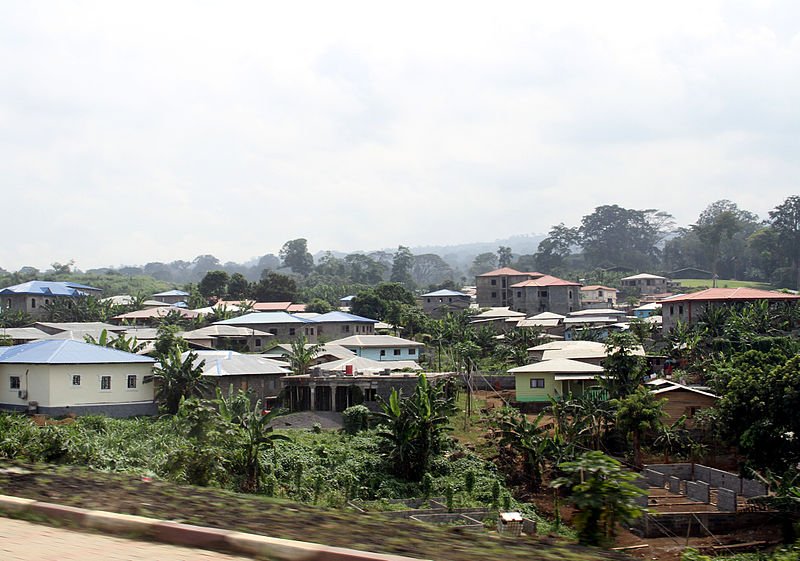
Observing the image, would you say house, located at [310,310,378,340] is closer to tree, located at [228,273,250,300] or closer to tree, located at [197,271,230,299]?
tree, located at [228,273,250,300]

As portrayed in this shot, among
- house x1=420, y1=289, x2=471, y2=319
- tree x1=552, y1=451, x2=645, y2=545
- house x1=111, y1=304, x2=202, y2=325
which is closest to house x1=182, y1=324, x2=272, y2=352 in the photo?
house x1=111, y1=304, x2=202, y2=325

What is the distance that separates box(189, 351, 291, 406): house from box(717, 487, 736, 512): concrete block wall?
1792 cm

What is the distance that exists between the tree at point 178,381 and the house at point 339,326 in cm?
2304

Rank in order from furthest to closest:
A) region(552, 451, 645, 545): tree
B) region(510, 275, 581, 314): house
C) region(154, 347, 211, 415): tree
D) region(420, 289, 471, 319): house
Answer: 1. region(420, 289, 471, 319): house
2. region(510, 275, 581, 314): house
3. region(154, 347, 211, 415): tree
4. region(552, 451, 645, 545): tree

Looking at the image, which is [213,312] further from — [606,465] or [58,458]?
[606,465]

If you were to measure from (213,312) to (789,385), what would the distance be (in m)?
47.1

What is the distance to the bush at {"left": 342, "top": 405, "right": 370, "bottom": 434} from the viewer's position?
101 ft

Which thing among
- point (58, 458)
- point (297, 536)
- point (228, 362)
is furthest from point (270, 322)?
point (297, 536)

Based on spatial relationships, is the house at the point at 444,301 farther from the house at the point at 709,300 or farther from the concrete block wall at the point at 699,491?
the concrete block wall at the point at 699,491

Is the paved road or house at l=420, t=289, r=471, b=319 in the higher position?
house at l=420, t=289, r=471, b=319

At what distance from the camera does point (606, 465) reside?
380 inches

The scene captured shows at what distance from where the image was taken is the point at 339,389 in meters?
34.0

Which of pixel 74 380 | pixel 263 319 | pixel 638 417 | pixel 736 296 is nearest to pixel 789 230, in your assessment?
pixel 736 296

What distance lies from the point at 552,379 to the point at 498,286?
42.7 m
